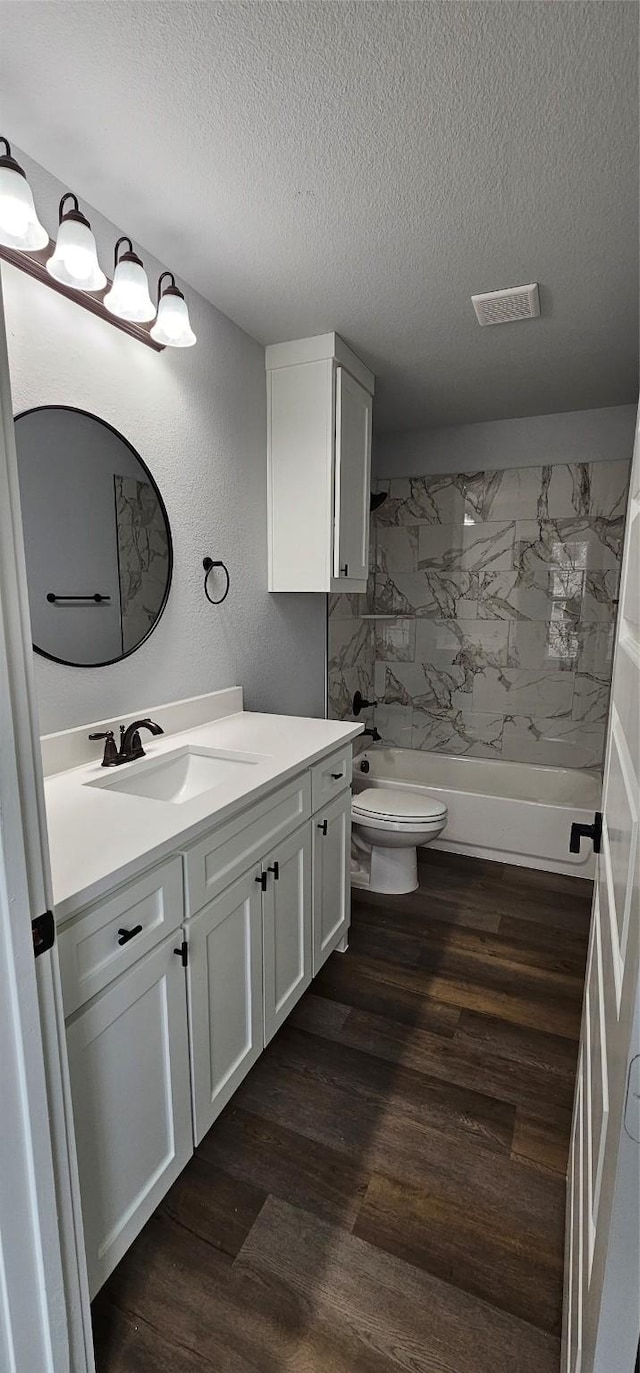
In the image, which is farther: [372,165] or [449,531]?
[449,531]

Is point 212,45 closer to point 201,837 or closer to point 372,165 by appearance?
point 372,165

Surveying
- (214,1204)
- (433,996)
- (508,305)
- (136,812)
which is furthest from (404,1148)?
(508,305)

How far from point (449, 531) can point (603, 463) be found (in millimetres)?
888

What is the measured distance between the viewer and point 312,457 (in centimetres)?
233

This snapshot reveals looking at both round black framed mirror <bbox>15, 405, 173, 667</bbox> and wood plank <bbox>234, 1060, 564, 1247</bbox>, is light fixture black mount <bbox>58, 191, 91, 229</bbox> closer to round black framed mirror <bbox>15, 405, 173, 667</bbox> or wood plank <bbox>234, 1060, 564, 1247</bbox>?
round black framed mirror <bbox>15, 405, 173, 667</bbox>

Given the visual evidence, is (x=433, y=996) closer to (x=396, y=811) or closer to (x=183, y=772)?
(x=396, y=811)

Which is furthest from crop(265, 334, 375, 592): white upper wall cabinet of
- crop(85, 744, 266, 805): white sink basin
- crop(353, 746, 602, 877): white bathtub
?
crop(353, 746, 602, 877): white bathtub

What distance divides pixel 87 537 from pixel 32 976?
46.2 inches

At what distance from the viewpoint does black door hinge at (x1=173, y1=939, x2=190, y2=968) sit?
1222 millimetres

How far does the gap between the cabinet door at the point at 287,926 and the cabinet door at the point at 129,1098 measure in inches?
15.5

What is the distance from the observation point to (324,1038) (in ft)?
6.04

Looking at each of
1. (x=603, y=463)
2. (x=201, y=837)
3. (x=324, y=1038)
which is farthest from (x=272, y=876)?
(x=603, y=463)

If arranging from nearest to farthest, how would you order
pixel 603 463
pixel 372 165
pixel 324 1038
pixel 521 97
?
pixel 521 97 → pixel 372 165 → pixel 324 1038 → pixel 603 463

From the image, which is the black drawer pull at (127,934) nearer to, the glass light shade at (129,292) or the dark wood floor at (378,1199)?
the dark wood floor at (378,1199)
